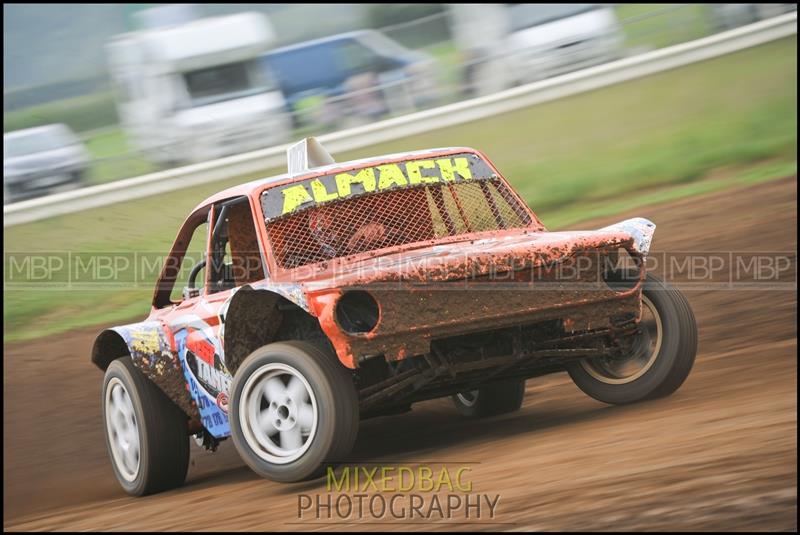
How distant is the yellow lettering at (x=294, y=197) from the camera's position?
5.99 metres

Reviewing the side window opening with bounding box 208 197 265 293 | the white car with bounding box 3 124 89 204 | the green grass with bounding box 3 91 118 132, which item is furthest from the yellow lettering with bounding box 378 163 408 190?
the green grass with bounding box 3 91 118 132

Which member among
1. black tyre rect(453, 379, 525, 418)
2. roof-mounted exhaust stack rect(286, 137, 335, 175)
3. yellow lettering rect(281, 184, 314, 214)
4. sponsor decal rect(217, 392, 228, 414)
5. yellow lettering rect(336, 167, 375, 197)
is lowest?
black tyre rect(453, 379, 525, 418)

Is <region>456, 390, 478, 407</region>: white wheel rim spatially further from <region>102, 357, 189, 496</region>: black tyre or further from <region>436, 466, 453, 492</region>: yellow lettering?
<region>436, 466, 453, 492</region>: yellow lettering

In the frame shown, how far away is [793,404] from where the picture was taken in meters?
5.11

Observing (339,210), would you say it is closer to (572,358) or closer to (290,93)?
(572,358)

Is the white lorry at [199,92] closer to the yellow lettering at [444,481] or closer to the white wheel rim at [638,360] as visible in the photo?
the white wheel rim at [638,360]

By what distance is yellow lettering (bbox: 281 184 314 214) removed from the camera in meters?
5.99

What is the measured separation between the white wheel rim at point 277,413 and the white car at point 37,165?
36.5 feet

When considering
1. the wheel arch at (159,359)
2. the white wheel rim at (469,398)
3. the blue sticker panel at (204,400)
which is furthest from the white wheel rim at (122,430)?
the white wheel rim at (469,398)

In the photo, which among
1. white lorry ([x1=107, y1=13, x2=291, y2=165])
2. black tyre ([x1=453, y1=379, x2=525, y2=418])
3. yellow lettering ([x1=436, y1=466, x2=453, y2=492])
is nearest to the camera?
yellow lettering ([x1=436, y1=466, x2=453, y2=492])

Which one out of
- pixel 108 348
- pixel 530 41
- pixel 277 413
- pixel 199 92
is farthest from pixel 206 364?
pixel 530 41

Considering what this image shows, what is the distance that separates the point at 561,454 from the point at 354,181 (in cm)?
Answer: 197

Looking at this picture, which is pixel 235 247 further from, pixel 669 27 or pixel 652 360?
pixel 669 27

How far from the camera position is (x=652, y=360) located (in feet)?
19.0
